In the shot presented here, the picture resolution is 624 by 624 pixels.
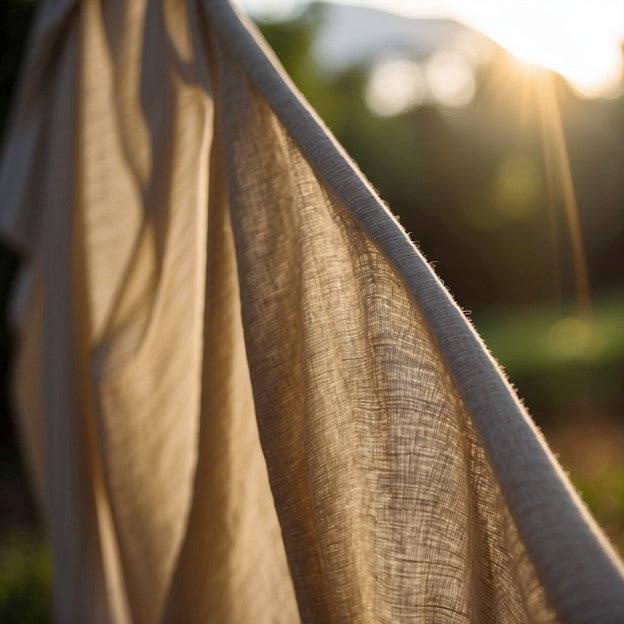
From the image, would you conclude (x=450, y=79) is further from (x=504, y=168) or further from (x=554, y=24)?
(x=554, y=24)

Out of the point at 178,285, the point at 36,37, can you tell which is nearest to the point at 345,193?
the point at 178,285

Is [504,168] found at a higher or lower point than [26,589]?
higher

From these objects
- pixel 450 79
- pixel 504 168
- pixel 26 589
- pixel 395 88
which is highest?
pixel 450 79

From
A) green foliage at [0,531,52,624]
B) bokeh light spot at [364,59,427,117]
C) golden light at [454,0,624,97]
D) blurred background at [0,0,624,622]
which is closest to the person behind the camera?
green foliage at [0,531,52,624]

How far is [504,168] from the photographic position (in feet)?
41.8

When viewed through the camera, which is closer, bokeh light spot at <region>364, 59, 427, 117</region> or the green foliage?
the green foliage

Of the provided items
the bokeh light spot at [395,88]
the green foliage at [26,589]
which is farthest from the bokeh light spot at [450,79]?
the green foliage at [26,589]

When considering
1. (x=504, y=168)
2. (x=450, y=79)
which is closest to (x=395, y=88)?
(x=450, y=79)

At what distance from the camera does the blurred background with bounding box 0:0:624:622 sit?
7.30 m

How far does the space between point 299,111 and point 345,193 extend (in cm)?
16

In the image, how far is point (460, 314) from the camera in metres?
0.63

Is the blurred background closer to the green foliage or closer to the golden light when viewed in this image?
the golden light

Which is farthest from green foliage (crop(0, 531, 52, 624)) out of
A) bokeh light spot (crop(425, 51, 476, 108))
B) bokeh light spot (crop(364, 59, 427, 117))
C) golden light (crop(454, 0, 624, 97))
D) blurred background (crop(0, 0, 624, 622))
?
bokeh light spot (crop(425, 51, 476, 108))

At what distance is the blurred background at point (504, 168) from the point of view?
7297mm
